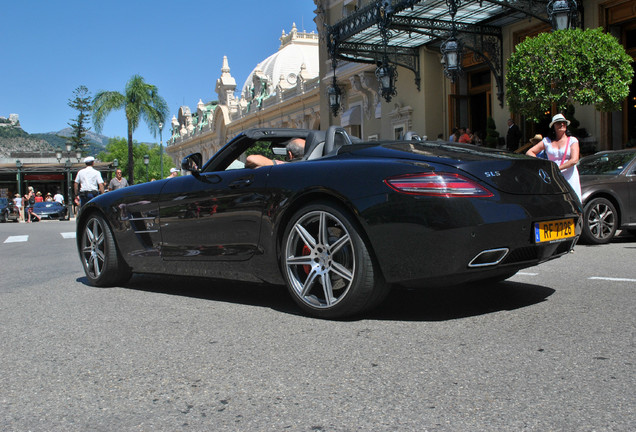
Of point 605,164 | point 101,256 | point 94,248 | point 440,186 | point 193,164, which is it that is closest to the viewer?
point 440,186

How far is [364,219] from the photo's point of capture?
3820 millimetres

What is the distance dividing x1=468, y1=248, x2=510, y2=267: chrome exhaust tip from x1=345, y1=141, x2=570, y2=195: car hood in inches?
13.8

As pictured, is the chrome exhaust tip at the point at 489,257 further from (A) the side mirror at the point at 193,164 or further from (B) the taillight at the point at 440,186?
(A) the side mirror at the point at 193,164

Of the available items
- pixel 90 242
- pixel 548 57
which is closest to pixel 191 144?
pixel 548 57

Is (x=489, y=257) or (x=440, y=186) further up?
(x=440, y=186)

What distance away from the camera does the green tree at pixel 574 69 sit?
1353 centimetres

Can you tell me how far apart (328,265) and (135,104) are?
45.3 m

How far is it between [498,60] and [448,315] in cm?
1802

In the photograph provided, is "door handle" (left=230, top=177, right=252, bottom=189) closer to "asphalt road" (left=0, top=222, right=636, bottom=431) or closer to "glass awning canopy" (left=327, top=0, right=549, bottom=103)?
"asphalt road" (left=0, top=222, right=636, bottom=431)

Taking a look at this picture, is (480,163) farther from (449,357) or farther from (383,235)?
(449,357)

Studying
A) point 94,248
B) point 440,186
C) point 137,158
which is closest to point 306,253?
point 440,186

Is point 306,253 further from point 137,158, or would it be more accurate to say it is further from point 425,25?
point 137,158

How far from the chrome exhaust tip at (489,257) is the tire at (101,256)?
3235 mm

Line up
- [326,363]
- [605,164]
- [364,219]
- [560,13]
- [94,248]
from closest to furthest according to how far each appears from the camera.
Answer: [326,363] < [364,219] < [94,248] < [605,164] < [560,13]
